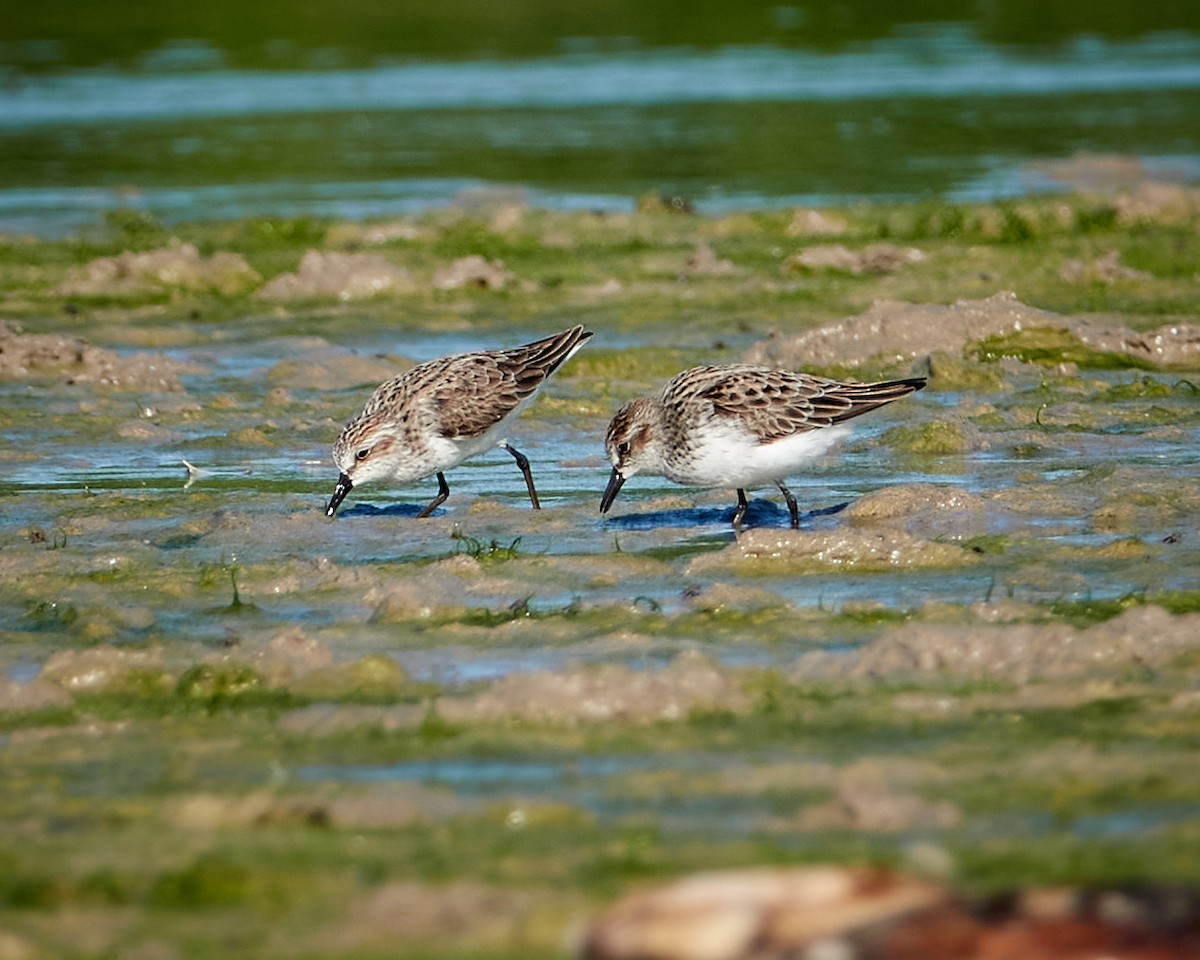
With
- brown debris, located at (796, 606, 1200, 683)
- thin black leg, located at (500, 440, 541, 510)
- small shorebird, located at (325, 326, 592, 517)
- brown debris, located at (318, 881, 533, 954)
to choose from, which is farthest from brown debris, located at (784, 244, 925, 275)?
brown debris, located at (318, 881, 533, 954)

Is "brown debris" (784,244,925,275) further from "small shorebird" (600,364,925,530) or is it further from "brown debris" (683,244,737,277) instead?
"small shorebird" (600,364,925,530)

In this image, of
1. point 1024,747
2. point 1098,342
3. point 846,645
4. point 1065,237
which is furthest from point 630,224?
point 1024,747

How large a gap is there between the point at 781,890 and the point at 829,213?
16595mm

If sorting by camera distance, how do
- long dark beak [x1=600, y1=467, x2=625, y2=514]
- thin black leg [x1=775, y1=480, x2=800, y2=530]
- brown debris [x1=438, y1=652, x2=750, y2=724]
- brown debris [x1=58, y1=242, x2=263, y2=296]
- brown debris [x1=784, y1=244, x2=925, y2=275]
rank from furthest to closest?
brown debris [x1=58, y1=242, x2=263, y2=296], brown debris [x1=784, y1=244, x2=925, y2=275], long dark beak [x1=600, y1=467, x2=625, y2=514], thin black leg [x1=775, y1=480, x2=800, y2=530], brown debris [x1=438, y1=652, x2=750, y2=724]

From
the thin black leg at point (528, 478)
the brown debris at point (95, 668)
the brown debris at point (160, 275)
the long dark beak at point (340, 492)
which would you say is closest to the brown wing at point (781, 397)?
the thin black leg at point (528, 478)

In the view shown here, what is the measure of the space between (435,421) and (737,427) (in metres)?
1.98

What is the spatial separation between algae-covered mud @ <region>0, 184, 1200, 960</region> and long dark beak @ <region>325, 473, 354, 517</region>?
0.32 metres

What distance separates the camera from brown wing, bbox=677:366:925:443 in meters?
10.7

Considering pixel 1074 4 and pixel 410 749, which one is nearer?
pixel 410 749

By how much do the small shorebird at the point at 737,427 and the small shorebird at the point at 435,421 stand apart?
91cm

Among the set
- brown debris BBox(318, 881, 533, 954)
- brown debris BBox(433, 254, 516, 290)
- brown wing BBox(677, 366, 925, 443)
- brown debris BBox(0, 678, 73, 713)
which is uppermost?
brown wing BBox(677, 366, 925, 443)

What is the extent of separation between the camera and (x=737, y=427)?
10.6 metres

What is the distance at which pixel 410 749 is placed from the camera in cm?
703

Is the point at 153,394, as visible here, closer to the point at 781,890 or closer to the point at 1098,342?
the point at 1098,342
